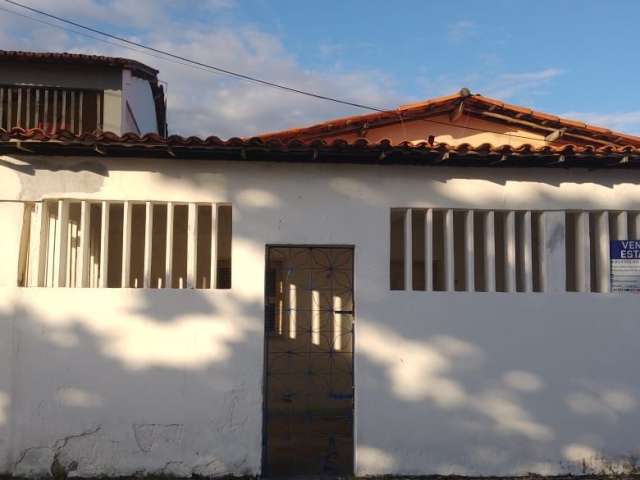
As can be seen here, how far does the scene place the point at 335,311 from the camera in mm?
6629

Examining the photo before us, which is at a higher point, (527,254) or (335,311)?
(527,254)

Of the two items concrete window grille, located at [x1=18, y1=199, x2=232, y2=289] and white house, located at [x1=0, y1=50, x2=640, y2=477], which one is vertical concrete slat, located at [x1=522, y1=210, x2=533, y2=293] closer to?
white house, located at [x1=0, y1=50, x2=640, y2=477]

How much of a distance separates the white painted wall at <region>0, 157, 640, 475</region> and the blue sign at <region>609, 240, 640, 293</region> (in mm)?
154

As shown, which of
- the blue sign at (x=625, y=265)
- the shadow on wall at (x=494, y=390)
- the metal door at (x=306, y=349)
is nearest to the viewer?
the shadow on wall at (x=494, y=390)

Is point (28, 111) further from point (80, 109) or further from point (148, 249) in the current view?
point (148, 249)

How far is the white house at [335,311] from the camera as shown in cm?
626

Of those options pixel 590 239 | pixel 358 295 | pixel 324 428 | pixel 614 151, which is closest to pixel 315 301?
pixel 324 428

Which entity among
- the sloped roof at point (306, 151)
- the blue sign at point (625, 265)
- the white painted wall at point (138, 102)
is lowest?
the blue sign at point (625, 265)

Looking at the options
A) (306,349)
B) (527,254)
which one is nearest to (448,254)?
(527,254)

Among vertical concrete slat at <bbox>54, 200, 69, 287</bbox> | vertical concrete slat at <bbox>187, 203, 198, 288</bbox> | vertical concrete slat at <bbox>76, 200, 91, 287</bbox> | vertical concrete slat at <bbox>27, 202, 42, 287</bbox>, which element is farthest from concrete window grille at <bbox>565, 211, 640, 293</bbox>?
vertical concrete slat at <bbox>27, 202, 42, 287</bbox>

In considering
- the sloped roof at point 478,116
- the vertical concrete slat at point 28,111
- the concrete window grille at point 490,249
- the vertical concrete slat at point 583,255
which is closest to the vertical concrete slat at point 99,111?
the vertical concrete slat at point 28,111

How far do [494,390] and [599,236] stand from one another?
6.91 feet

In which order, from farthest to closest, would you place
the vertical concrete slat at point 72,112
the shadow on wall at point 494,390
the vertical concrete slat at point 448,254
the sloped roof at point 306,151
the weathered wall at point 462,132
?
the weathered wall at point 462,132 < the vertical concrete slat at point 72,112 < the vertical concrete slat at point 448,254 < the shadow on wall at point 494,390 < the sloped roof at point 306,151

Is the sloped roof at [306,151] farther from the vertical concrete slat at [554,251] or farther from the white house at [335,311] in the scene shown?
the vertical concrete slat at [554,251]
